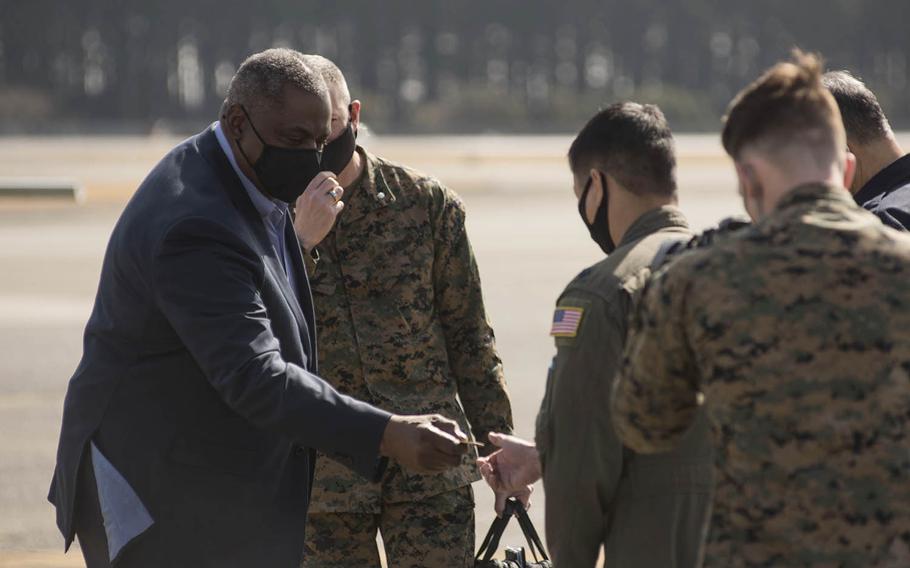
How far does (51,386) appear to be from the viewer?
38.8 feet

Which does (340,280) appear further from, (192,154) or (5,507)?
(5,507)

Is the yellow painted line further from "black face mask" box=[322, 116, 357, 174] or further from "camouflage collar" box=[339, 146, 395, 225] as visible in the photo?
"black face mask" box=[322, 116, 357, 174]

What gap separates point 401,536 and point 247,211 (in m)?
1.43

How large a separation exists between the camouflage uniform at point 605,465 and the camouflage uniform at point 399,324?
1.42 metres

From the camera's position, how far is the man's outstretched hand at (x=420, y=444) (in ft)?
11.6

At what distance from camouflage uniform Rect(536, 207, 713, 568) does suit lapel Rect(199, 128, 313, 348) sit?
2.31 ft

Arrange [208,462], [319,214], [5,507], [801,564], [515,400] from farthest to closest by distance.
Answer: [515,400], [5,507], [319,214], [208,462], [801,564]

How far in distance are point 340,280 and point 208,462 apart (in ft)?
4.47

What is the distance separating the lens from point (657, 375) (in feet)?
8.93

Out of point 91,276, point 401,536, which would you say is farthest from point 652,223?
point 91,276

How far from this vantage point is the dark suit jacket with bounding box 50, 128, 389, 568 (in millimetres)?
3434

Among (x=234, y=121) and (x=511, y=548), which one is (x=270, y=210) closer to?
(x=234, y=121)

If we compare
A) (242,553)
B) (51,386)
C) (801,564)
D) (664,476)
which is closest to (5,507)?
(51,386)

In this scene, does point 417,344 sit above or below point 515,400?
above
